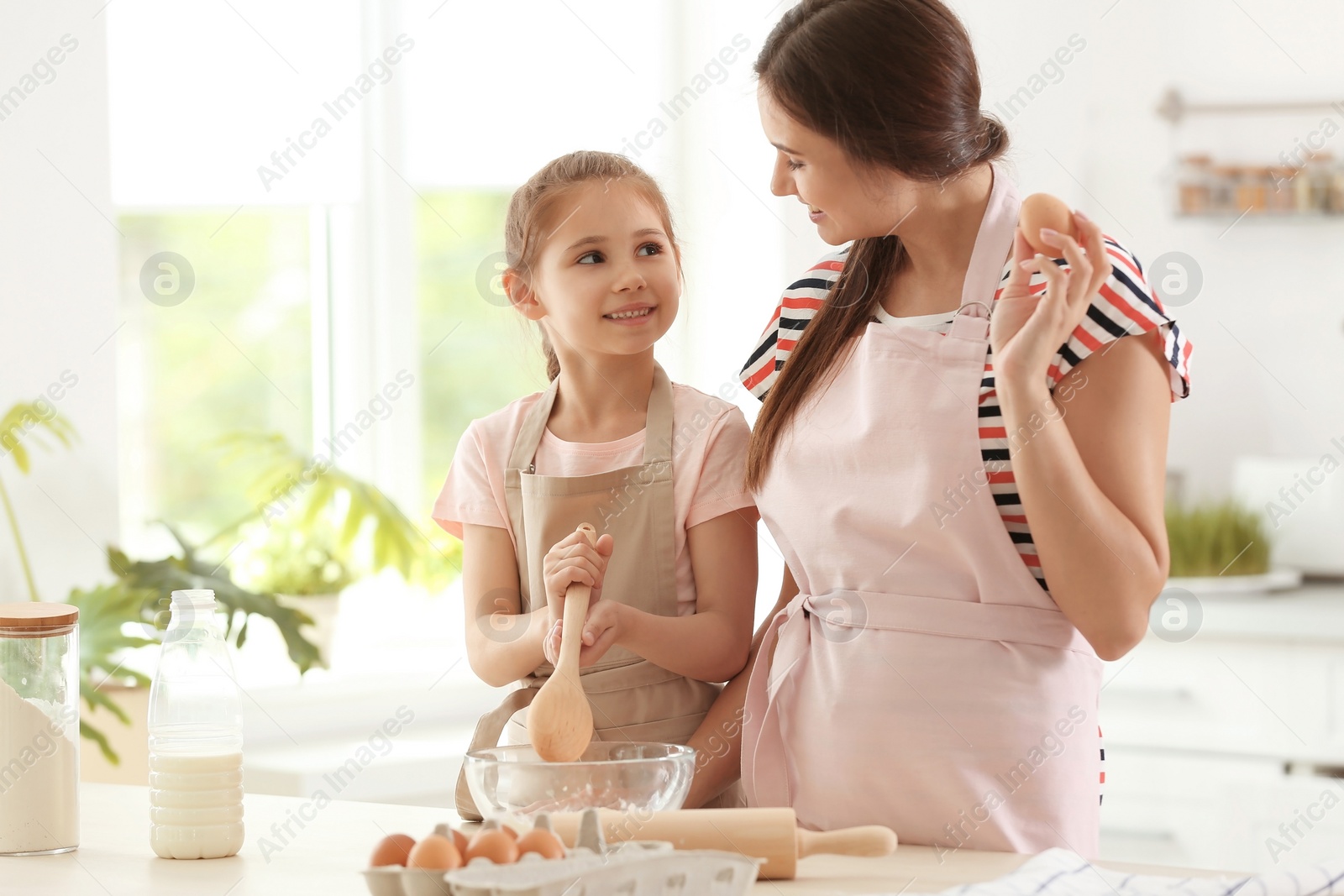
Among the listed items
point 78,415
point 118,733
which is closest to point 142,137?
point 78,415

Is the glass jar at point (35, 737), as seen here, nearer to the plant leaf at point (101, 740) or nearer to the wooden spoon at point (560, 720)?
the wooden spoon at point (560, 720)

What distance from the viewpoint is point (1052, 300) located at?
879mm

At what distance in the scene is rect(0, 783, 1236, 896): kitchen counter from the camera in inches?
33.5

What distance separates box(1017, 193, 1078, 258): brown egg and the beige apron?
0.39 meters

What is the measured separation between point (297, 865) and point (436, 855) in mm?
242

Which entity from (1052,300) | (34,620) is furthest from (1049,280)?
(34,620)

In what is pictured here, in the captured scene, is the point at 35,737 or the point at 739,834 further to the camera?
the point at 35,737

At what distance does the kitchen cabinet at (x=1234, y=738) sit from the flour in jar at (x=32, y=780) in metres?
1.95

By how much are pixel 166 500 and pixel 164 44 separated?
0.87m

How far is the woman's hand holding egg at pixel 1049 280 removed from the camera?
878 mm

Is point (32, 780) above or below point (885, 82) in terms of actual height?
below

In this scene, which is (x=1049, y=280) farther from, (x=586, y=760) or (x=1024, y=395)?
(x=586, y=760)

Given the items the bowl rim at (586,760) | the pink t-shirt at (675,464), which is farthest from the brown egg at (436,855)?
the pink t-shirt at (675,464)

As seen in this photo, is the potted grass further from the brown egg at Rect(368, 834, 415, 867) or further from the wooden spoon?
the brown egg at Rect(368, 834, 415, 867)
